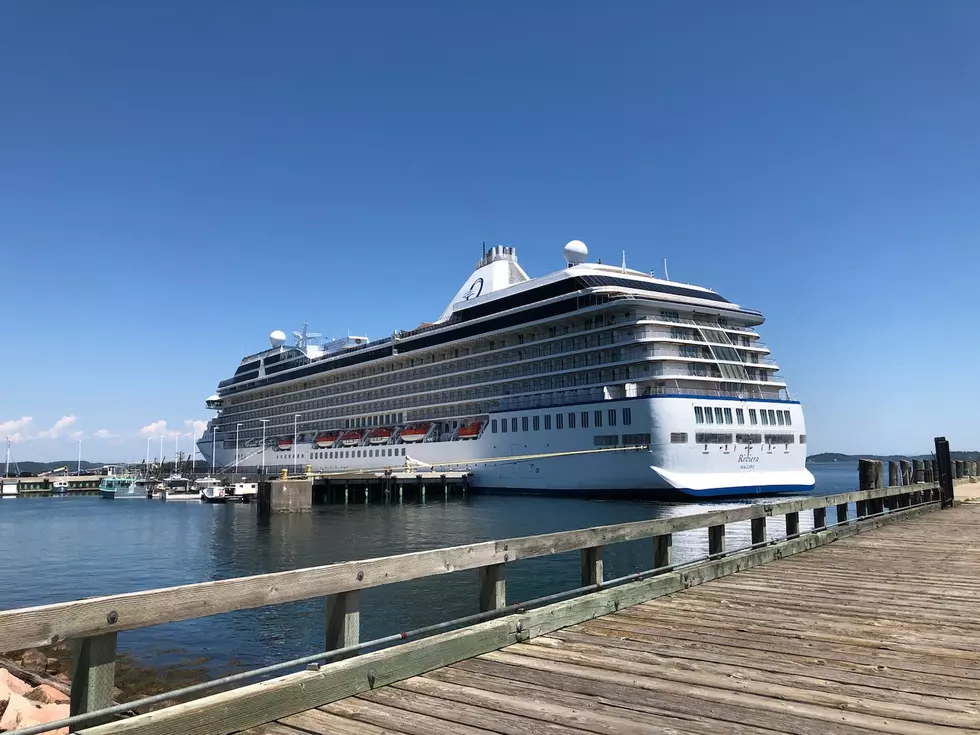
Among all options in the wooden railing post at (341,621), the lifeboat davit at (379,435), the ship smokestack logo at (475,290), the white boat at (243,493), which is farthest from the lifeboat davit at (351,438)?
the wooden railing post at (341,621)

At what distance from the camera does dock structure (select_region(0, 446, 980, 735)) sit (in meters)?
3.31

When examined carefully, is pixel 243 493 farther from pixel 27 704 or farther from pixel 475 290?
pixel 27 704

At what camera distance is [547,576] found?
17.5 metres

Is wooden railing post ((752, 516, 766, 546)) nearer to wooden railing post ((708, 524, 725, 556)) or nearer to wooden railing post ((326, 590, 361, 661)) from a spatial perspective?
wooden railing post ((708, 524, 725, 556))

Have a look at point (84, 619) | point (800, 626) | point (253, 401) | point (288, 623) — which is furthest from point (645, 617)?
point (253, 401)

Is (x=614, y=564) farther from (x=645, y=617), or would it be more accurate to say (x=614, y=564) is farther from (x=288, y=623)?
(x=645, y=617)

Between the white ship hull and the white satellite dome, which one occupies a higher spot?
the white satellite dome

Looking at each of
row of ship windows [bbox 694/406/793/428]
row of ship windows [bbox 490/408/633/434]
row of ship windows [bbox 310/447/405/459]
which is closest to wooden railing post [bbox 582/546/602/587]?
row of ship windows [bbox 694/406/793/428]

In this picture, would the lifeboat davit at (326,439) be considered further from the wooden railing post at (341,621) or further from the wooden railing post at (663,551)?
the wooden railing post at (341,621)

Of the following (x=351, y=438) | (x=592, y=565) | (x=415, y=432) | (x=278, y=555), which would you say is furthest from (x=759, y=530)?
(x=351, y=438)

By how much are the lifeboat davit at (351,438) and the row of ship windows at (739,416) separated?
40.6m

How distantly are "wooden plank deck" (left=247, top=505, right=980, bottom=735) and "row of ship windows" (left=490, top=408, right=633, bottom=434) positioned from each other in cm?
3310

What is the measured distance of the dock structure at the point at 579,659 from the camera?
3.31 metres

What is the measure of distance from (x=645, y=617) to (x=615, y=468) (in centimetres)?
3437
